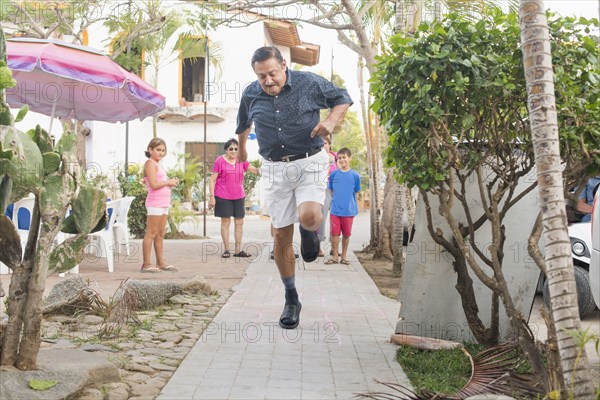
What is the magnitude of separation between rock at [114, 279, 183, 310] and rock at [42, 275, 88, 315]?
15.4 inches

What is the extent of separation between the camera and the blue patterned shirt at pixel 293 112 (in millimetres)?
6457

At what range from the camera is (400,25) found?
1057cm

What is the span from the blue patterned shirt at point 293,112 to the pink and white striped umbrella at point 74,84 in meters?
3.82

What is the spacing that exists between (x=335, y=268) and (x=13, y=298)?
753cm

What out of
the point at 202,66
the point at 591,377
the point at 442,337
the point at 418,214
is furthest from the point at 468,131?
the point at 202,66

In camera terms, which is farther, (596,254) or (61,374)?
(596,254)

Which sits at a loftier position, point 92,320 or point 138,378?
point 92,320

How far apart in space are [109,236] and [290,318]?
4.87m

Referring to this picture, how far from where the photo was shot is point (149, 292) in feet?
24.5

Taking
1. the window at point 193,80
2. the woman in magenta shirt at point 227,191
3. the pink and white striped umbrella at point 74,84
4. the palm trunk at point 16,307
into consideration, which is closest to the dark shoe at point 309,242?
the palm trunk at point 16,307

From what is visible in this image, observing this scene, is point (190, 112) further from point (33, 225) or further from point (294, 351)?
point (33, 225)

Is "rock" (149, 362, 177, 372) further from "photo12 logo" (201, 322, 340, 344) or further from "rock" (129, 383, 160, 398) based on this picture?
"photo12 logo" (201, 322, 340, 344)

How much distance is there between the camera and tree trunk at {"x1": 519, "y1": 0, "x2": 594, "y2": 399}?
3516 millimetres

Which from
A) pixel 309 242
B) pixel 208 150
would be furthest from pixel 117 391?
pixel 208 150
